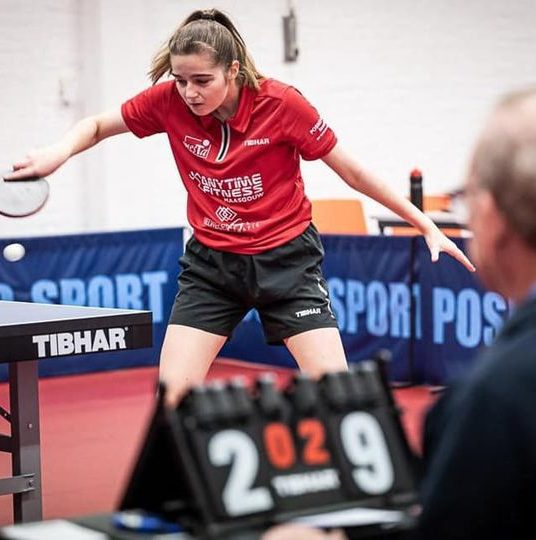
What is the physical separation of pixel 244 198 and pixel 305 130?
0.27 meters

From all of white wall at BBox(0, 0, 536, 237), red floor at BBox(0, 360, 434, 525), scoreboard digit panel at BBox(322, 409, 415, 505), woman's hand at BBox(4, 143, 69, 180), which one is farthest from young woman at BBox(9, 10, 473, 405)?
white wall at BBox(0, 0, 536, 237)

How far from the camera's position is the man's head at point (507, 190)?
149 cm

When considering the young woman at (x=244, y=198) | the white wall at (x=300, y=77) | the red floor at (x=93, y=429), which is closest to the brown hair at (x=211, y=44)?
the young woman at (x=244, y=198)

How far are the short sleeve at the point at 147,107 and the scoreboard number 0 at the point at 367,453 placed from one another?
2.41 metres

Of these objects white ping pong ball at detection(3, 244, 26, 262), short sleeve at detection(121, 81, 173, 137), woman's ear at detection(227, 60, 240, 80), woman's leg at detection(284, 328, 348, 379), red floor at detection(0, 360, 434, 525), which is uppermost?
woman's ear at detection(227, 60, 240, 80)

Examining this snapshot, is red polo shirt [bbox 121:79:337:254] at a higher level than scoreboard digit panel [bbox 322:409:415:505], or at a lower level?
higher

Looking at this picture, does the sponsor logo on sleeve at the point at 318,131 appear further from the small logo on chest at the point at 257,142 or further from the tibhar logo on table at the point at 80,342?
the tibhar logo on table at the point at 80,342

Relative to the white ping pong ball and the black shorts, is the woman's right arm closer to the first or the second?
the black shorts

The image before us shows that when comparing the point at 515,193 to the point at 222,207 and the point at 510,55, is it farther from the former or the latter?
the point at 510,55

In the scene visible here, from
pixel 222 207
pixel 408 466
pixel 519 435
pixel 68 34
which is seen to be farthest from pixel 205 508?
pixel 68 34

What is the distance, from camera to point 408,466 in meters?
1.85

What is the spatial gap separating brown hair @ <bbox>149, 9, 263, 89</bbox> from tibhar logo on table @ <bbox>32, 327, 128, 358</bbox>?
2.51 ft

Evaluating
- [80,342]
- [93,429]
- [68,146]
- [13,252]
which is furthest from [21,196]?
[13,252]

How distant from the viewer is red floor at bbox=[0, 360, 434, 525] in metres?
5.06
